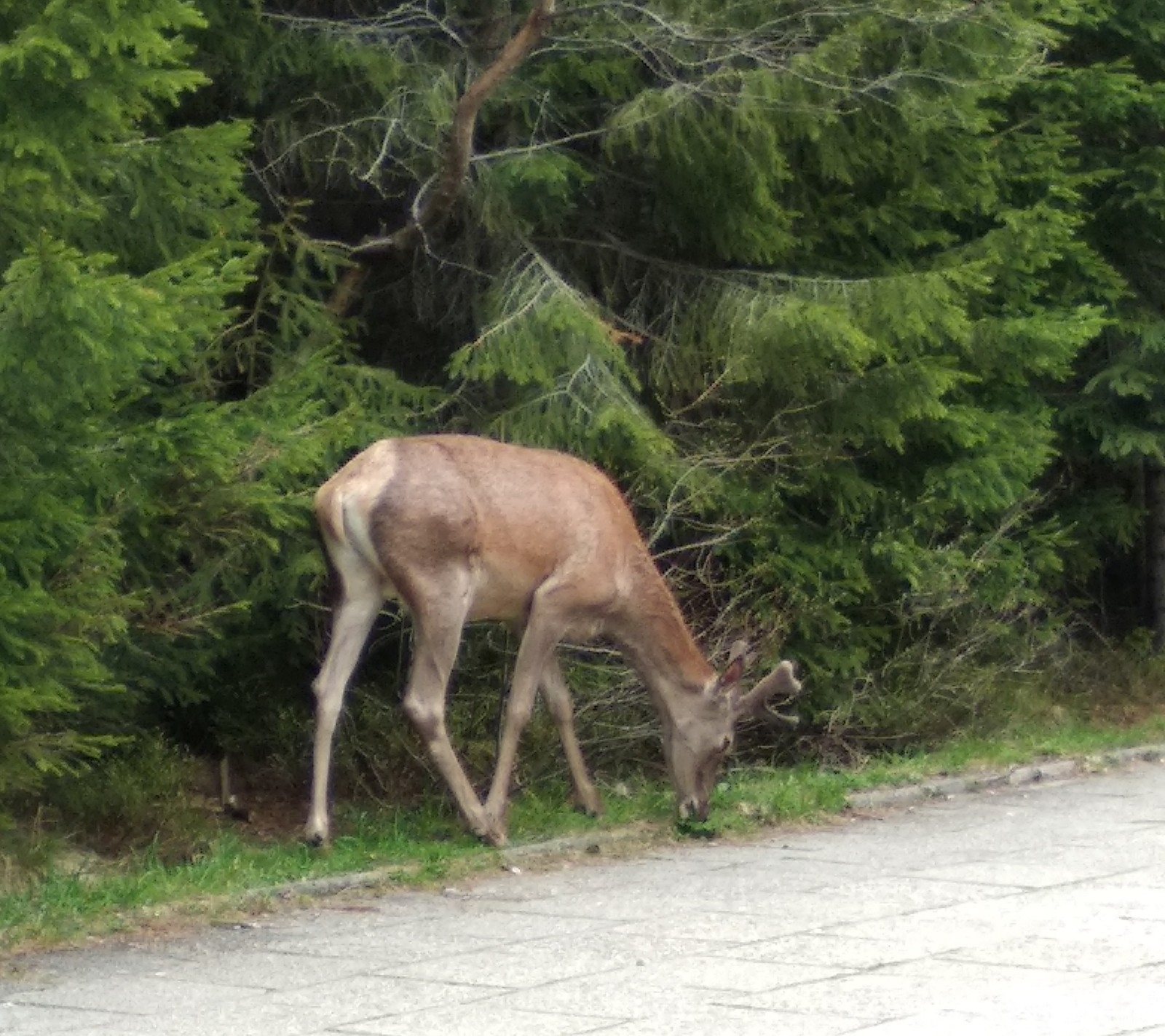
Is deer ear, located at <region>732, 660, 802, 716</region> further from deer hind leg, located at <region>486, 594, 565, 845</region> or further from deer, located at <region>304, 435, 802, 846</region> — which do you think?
deer hind leg, located at <region>486, 594, 565, 845</region>

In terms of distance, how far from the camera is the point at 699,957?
8.36m

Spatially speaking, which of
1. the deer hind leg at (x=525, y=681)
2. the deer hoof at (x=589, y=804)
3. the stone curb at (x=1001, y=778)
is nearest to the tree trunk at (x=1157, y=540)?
the stone curb at (x=1001, y=778)

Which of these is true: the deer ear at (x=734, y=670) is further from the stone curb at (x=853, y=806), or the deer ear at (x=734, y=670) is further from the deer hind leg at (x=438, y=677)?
the deer hind leg at (x=438, y=677)

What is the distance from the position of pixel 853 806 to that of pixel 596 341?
299 centimetres

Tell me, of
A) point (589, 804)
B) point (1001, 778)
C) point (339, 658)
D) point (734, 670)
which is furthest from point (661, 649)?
point (1001, 778)

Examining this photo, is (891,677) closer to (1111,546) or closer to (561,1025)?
(1111,546)

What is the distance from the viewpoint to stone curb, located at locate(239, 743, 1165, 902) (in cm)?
995

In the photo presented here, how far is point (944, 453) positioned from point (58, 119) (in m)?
7.88

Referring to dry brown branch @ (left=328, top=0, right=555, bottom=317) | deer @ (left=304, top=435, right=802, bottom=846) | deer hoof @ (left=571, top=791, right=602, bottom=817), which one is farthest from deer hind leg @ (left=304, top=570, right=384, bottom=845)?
dry brown branch @ (left=328, top=0, right=555, bottom=317)

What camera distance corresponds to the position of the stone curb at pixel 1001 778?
12844 millimetres

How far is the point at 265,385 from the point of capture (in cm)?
1288

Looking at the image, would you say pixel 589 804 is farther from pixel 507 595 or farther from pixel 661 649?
pixel 507 595

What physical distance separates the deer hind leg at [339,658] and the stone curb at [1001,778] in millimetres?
2918

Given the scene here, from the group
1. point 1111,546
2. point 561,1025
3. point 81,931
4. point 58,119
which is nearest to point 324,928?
point 81,931
